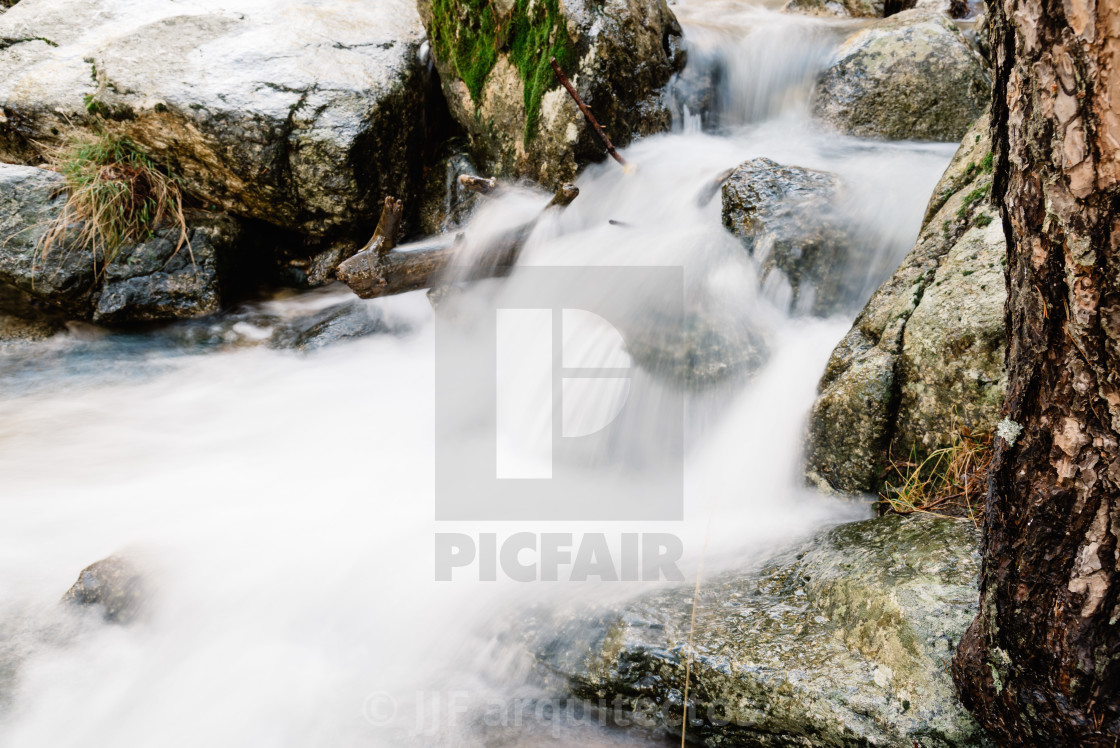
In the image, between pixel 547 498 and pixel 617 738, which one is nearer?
pixel 617 738

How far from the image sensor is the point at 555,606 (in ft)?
8.34

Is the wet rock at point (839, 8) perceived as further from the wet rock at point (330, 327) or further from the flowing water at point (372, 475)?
the wet rock at point (330, 327)

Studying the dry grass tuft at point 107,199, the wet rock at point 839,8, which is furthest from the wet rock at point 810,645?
the wet rock at point 839,8

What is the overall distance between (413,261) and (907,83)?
4046 mm

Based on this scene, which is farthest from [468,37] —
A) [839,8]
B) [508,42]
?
[839,8]

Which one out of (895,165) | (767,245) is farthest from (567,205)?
(895,165)

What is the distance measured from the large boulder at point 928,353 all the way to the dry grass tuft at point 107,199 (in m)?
5.45

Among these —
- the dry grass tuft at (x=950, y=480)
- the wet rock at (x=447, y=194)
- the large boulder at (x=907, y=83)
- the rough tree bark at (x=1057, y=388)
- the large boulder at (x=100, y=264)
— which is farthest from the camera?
the wet rock at (x=447, y=194)

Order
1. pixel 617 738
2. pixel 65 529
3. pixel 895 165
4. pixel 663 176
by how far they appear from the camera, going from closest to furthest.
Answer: pixel 617 738
pixel 65 529
pixel 895 165
pixel 663 176

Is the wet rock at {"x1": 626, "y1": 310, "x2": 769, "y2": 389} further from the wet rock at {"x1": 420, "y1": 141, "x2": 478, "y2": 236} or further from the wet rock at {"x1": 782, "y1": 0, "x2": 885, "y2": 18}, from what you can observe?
the wet rock at {"x1": 782, "y1": 0, "x2": 885, "y2": 18}

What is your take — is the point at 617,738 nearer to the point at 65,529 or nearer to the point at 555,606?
the point at 555,606

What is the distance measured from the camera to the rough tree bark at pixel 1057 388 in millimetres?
1048

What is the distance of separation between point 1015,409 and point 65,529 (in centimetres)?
422
